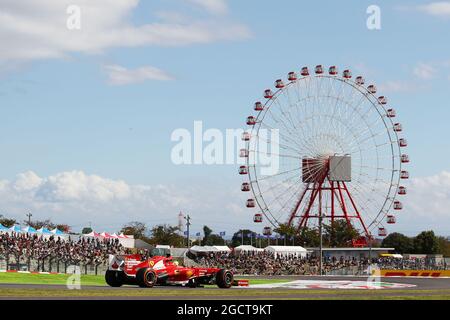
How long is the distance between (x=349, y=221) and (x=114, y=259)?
7433 centimetres

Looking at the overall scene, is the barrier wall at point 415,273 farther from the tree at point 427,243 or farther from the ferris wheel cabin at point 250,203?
the tree at point 427,243

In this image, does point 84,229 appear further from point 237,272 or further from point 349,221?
point 237,272

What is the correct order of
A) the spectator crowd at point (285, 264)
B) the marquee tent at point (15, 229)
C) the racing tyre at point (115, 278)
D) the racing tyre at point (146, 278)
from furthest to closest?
the spectator crowd at point (285, 264) < the marquee tent at point (15, 229) < the racing tyre at point (115, 278) < the racing tyre at point (146, 278)

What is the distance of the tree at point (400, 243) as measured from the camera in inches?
6609

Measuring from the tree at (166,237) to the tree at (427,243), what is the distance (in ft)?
161

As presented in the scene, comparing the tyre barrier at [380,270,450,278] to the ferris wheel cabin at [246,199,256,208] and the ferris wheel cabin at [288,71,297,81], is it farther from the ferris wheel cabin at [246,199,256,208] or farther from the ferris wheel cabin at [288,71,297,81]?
the ferris wheel cabin at [288,71,297,81]

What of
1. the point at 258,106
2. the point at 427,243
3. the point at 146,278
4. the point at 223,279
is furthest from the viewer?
the point at 427,243

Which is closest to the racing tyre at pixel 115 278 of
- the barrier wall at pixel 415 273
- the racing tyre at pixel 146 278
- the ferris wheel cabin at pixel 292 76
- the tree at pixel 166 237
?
the racing tyre at pixel 146 278

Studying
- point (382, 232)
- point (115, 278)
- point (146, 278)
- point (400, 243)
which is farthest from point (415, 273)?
point (400, 243)

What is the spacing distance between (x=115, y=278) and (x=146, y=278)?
1.97 metres

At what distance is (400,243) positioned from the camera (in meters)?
173

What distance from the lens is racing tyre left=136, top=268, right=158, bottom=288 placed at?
35.3 m

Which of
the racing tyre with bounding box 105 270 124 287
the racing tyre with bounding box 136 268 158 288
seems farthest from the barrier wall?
the racing tyre with bounding box 136 268 158 288

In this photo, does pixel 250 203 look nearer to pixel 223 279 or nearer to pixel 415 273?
pixel 415 273
